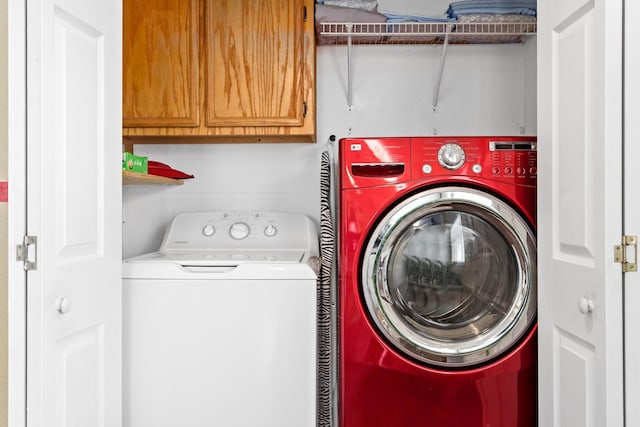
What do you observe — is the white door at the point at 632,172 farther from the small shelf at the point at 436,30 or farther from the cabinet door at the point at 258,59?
the cabinet door at the point at 258,59

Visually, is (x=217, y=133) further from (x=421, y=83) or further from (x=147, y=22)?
→ (x=421, y=83)

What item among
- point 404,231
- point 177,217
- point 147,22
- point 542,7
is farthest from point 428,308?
point 147,22

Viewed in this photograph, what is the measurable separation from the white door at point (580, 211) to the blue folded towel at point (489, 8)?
0.59 metres

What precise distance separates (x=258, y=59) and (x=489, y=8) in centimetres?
98

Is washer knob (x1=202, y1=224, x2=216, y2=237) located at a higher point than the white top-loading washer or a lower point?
higher

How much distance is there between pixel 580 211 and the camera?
1354mm

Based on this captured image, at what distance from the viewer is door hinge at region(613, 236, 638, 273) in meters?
1.20

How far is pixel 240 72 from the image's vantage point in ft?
7.29

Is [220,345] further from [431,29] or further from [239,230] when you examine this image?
[431,29]

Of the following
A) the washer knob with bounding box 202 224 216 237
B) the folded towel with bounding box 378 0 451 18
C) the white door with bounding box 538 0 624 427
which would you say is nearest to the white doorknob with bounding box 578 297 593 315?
the white door with bounding box 538 0 624 427

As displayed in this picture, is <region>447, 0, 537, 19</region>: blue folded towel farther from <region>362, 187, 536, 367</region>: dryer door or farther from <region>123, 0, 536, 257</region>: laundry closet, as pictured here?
<region>362, 187, 536, 367</region>: dryer door

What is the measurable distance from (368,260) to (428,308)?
31 centimetres

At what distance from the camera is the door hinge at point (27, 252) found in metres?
1.15

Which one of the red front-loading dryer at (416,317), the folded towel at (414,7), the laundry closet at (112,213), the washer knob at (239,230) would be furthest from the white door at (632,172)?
the washer knob at (239,230)
